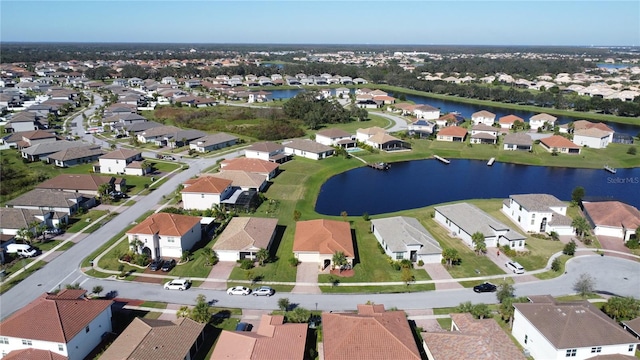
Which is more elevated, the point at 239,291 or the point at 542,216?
the point at 542,216

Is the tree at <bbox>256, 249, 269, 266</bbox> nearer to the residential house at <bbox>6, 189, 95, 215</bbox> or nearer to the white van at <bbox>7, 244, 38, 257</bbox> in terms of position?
the white van at <bbox>7, 244, 38, 257</bbox>

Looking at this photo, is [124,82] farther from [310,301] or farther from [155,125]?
[310,301]

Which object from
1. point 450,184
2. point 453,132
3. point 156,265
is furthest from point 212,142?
point 453,132

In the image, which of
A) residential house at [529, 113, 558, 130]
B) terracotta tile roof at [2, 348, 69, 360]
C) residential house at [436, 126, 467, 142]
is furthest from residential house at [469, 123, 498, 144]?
terracotta tile roof at [2, 348, 69, 360]

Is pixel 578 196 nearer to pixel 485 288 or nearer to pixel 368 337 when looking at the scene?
pixel 485 288

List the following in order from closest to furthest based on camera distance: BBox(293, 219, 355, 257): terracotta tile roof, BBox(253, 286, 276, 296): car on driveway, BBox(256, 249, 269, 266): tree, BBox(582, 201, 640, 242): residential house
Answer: BBox(253, 286, 276, 296): car on driveway < BBox(256, 249, 269, 266): tree < BBox(293, 219, 355, 257): terracotta tile roof < BBox(582, 201, 640, 242): residential house

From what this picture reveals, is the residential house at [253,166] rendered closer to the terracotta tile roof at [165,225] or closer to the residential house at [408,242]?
the terracotta tile roof at [165,225]
